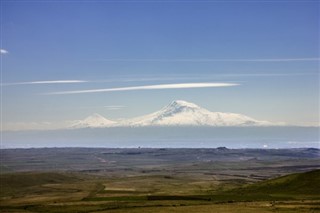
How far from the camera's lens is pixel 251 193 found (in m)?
130

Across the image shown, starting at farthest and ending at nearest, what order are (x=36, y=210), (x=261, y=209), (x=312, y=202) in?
(x=36, y=210) → (x=312, y=202) → (x=261, y=209)

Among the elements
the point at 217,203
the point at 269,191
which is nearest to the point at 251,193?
the point at 269,191

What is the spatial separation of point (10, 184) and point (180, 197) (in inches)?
3304

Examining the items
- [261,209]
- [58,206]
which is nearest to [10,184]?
[58,206]

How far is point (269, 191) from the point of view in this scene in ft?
433

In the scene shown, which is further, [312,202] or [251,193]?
[251,193]

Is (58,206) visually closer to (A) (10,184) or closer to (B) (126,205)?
(B) (126,205)

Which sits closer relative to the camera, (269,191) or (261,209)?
(261,209)

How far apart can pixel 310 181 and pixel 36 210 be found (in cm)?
7085

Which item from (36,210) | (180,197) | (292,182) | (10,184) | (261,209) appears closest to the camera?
(261,209)

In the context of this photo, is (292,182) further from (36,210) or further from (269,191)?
(36,210)

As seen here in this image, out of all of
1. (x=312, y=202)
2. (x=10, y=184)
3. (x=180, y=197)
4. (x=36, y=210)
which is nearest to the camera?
(x=312, y=202)

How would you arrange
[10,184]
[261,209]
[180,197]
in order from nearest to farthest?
[261,209] < [180,197] < [10,184]

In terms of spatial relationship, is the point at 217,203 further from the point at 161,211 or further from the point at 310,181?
the point at 310,181
